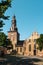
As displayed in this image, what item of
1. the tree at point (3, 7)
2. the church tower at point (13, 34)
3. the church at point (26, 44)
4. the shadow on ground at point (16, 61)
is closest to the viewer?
the tree at point (3, 7)

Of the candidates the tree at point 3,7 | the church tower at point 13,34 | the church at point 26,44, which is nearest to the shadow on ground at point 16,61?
the tree at point 3,7

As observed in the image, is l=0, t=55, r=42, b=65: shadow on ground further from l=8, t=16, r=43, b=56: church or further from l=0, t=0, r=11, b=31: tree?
l=8, t=16, r=43, b=56: church

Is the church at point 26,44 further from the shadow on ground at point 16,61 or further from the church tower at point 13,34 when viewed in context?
the shadow on ground at point 16,61

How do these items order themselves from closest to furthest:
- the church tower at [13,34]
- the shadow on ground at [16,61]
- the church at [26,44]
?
the shadow on ground at [16,61]
the church at [26,44]
the church tower at [13,34]

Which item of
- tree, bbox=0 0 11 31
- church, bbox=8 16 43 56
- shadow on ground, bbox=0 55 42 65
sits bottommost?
church, bbox=8 16 43 56

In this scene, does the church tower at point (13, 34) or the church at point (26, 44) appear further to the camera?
the church tower at point (13, 34)

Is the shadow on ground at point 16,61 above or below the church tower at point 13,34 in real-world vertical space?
above

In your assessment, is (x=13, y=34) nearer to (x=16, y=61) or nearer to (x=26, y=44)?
(x=26, y=44)

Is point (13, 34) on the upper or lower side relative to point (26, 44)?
upper

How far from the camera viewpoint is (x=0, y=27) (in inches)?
1319

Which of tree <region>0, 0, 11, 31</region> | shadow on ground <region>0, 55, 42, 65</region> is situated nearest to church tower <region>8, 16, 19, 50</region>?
shadow on ground <region>0, 55, 42, 65</region>

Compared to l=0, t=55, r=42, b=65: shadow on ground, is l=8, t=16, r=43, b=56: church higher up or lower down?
lower down

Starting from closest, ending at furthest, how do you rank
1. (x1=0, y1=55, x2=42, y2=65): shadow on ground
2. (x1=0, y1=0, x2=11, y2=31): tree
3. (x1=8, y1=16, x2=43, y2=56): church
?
(x1=0, y1=0, x2=11, y2=31): tree < (x1=0, y1=55, x2=42, y2=65): shadow on ground < (x1=8, y1=16, x2=43, y2=56): church

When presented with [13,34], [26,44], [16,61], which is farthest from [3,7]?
[13,34]
